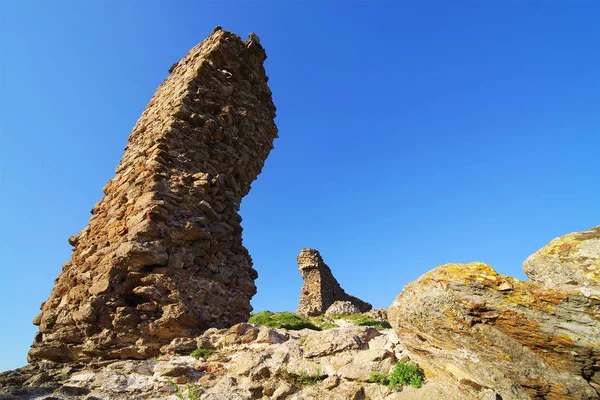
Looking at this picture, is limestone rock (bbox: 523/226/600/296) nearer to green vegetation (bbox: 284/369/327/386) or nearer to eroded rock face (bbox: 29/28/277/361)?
green vegetation (bbox: 284/369/327/386)

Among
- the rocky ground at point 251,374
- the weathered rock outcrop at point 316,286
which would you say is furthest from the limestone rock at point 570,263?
the weathered rock outcrop at point 316,286

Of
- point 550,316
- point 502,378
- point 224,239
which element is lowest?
point 502,378

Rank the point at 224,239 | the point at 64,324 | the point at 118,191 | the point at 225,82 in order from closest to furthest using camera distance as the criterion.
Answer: the point at 64,324 < the point at 224,239 < the point at 118,191 < the point at 225,82

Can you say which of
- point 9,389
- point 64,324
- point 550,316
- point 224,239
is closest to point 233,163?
point 224,239

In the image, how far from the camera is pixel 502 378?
9.38ft

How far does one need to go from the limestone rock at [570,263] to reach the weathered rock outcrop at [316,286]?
18970 mm

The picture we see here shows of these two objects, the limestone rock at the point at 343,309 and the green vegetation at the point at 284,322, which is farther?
the limestone rock at the point at 343,309

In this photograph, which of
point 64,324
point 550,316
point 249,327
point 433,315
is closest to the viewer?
point 550,316

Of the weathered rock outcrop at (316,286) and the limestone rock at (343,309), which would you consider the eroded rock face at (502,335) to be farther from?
the weathered rock outcrop at (316,286)

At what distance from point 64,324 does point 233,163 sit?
15.1 ft

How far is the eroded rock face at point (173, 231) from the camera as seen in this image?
5.26m

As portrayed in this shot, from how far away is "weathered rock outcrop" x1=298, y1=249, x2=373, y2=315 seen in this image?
870 inches

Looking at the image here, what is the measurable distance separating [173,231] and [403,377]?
442 centimetres

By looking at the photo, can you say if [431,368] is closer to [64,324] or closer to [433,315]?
[433,315]
